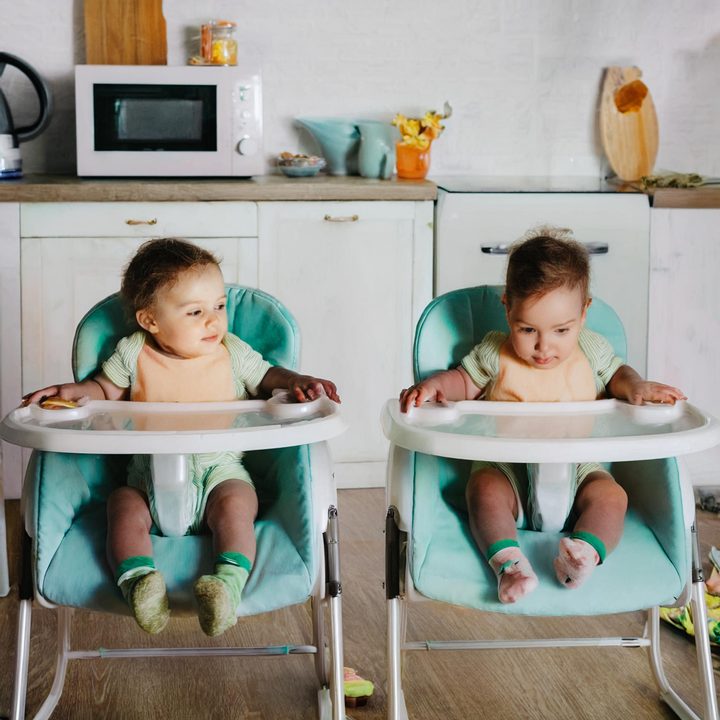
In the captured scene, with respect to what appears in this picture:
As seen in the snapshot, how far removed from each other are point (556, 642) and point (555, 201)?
151cm

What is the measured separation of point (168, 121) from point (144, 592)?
1.90m

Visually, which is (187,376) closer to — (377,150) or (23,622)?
(23,622)


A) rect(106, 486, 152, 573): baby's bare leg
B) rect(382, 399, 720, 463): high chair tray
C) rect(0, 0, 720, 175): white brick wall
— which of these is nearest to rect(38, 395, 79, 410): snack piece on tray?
rect(106, 486, 152, 573): baby's bare leg

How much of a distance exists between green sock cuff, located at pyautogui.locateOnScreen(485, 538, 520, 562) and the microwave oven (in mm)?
1783

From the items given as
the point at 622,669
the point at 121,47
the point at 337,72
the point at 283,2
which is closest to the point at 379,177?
the point at 337,72

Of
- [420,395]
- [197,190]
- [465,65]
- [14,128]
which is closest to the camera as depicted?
[420,395]

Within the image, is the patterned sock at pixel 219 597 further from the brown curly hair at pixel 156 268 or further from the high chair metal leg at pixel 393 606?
the brown curly hair at pixel 156 268

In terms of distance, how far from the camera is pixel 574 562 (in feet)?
4.84

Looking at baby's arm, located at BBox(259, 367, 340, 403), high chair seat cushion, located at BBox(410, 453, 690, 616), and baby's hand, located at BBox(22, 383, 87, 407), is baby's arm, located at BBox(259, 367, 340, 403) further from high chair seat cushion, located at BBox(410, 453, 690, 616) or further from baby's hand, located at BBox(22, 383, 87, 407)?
baby's hand, located at BBox(22, 383, 87, 407)

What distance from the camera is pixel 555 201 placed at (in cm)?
288

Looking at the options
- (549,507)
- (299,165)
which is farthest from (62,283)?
(549,507)

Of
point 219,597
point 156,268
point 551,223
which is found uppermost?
point 551,223

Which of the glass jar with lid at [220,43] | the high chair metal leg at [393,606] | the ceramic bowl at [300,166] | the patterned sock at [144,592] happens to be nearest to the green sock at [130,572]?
the patterned sock at [144,592]

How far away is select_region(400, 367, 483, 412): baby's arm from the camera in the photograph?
166 cm
